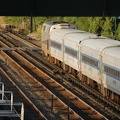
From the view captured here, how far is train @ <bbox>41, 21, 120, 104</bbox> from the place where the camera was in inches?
898

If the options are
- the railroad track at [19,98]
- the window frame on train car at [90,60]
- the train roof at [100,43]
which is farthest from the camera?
the window frame on train car at [90,60]

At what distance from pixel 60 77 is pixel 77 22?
99.5 ft

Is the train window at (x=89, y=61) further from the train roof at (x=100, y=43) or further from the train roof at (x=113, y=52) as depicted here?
the train roof at (x=113, y=52)

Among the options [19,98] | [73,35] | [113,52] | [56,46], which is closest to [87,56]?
[113,52]

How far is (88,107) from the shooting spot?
2306 cm

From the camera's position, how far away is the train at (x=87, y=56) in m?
22.8

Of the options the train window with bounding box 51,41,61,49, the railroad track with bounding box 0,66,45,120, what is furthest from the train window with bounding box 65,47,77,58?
the railroad track with bounding box 0,66,45,120

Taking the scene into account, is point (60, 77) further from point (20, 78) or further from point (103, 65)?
point (103, 65)

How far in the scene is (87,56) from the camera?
26.7 metres

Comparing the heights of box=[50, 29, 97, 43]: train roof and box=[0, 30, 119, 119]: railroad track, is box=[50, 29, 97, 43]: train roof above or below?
above

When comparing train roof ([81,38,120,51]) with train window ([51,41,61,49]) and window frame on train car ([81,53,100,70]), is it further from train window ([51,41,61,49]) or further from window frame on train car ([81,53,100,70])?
train window ([51,41,61,49])

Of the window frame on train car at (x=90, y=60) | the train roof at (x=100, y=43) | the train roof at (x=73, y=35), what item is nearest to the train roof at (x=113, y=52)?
the train roof at (x=100, y=43)
